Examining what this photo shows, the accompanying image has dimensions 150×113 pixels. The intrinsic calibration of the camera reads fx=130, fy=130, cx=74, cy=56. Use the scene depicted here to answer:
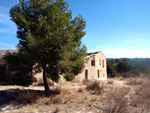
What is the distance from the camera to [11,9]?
7.33 m

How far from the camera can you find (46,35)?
22.4ft

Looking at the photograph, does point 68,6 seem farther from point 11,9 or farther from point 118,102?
point 118,102

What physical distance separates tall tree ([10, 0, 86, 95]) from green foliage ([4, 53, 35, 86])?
92cm

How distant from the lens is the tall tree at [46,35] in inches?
262

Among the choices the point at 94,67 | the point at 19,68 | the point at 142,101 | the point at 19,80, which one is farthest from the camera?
the point at 94,67

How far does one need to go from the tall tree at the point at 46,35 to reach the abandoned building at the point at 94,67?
536 inches

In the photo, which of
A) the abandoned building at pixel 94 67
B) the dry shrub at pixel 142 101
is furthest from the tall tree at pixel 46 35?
the abandoned building at pixel 94 67

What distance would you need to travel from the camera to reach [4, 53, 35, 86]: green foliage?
7.25m

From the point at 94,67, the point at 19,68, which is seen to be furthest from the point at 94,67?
the point at 19,68

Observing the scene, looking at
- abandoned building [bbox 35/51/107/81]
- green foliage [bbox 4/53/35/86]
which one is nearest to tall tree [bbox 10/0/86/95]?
green foliage [bbox 4/53/35/86]

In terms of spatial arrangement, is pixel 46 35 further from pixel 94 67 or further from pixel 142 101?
pixel 94 67

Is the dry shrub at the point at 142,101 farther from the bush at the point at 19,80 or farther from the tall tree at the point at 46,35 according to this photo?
the bush at the point at 19,80

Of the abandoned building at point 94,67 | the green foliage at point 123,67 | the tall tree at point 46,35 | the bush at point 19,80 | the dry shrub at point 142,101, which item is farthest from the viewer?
the green foliage at point 123,67

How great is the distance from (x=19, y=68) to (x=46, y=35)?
260 centimetres
